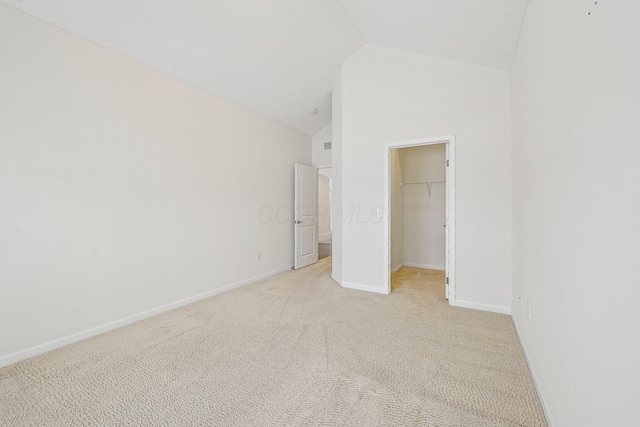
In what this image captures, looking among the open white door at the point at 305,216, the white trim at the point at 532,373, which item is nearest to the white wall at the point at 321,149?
the open white door at the point at 305,216

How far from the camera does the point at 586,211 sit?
3.37 ft

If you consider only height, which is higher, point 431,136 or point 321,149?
point 321,149

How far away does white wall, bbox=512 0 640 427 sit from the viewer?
2.50ft

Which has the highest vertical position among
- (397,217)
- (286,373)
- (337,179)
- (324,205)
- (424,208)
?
(337,179)

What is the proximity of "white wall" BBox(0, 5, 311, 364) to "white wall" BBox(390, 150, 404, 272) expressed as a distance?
8.29 ft

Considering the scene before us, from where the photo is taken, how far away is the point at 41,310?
2.23 meters

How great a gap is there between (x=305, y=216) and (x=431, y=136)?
9.25 ft

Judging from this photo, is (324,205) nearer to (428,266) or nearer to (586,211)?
(428,266)

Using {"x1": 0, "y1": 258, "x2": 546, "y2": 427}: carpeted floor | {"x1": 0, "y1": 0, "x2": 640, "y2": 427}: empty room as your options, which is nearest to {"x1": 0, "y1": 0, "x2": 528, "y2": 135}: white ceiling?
{"x1": 0, "y1": 0, "x2": 640, "y2": 427}: empty room

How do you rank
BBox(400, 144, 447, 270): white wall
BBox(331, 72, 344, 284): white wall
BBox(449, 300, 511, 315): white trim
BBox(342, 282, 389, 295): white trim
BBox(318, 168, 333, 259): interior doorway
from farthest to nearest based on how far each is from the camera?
BBox(318, 168, 333, 259): interior doorway → BBox(400, 144, 447, 270): white wall → BBox(331, 72, 344, 284): white wall → BBox(342, 282, 389, 295): white trim → BBox(449, 300, 511, 315): white trim

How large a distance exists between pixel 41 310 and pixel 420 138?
4128 millimetres

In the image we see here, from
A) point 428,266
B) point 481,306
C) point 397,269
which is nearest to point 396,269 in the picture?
point 397,269

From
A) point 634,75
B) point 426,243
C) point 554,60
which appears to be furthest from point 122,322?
point 426,243

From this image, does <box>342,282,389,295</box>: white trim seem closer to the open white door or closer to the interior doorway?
the open white door
